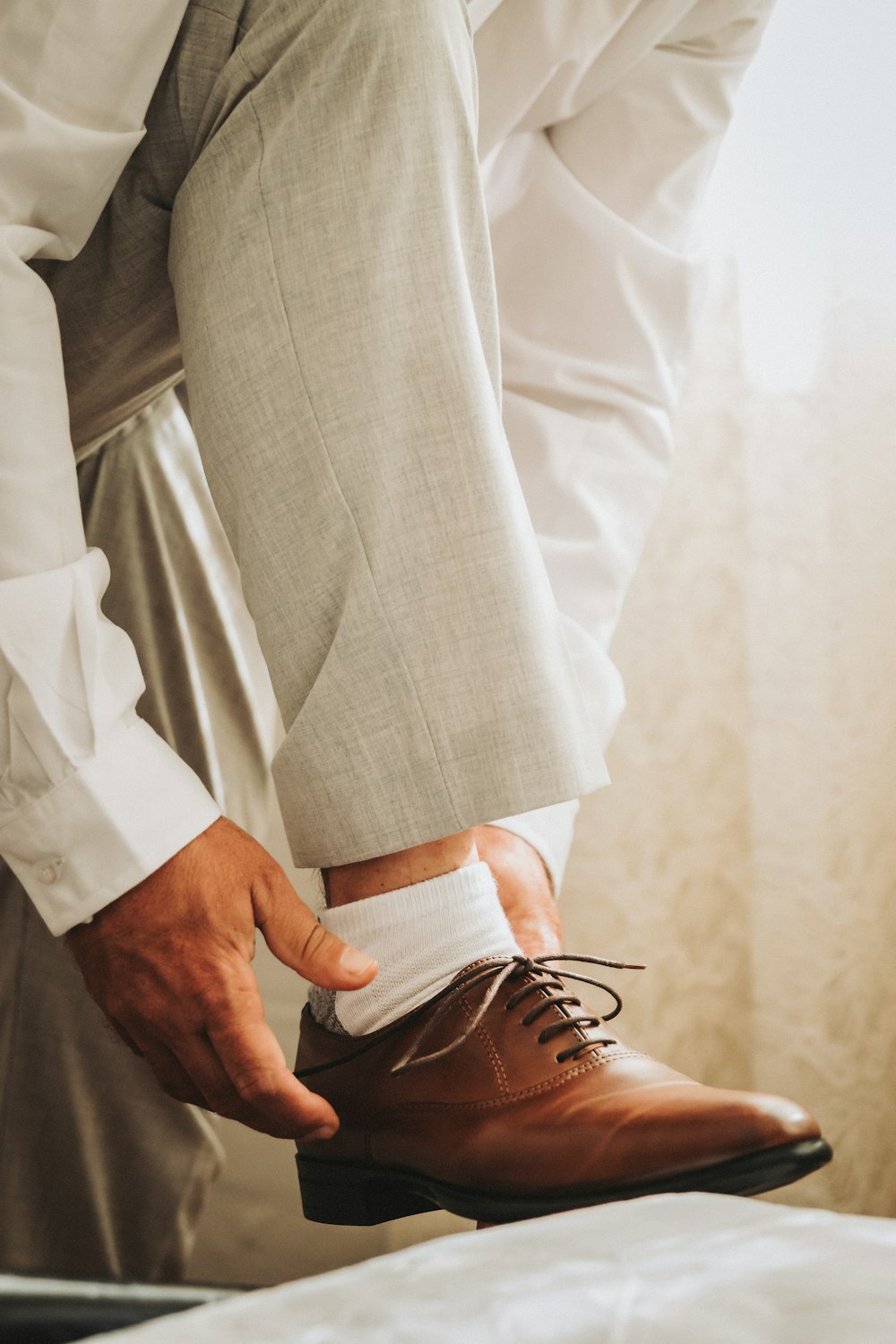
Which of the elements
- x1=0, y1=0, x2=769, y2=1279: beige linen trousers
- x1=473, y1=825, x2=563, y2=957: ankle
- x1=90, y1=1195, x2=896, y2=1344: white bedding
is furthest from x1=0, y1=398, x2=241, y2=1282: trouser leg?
x1=90, y1=1195, x2=896, y2=1344: white bedding

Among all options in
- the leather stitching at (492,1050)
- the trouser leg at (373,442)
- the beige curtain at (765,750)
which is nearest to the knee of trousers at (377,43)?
the trouser leg at (373,442)

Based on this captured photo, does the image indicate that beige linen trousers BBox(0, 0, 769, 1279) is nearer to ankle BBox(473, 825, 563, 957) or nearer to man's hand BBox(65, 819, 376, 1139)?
man's hand BBox(65, 819, 376, 1139)

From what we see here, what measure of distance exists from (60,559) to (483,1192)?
0.37 metres

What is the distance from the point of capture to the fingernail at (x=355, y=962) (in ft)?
1.64

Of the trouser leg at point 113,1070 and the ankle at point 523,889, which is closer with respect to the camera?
the ankle at point 523,889

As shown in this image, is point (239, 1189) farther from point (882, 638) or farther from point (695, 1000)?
point (882, 638)

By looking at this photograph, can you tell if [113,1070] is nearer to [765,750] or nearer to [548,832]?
[548,832]

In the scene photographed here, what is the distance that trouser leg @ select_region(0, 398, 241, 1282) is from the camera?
2.81ft

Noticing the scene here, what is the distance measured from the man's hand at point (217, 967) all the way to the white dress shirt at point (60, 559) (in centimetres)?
1

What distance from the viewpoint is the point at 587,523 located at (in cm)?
91

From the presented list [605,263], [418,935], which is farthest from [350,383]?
[605,263]

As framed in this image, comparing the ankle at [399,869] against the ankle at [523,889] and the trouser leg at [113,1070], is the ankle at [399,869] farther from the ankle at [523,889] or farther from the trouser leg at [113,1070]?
A: the trouser leg at [113,1070]

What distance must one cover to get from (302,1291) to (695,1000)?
1.19m

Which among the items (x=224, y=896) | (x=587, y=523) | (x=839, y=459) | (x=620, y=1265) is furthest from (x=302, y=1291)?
(x=839, y=459)
